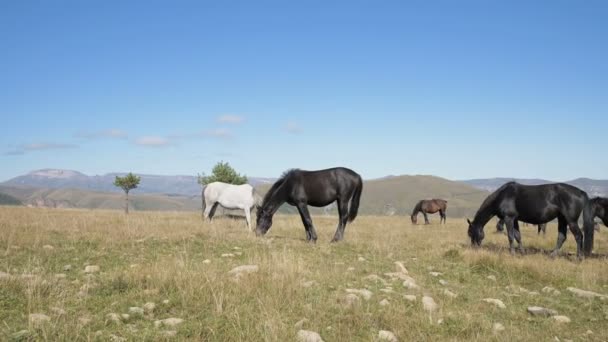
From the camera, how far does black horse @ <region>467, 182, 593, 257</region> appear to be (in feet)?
44.6

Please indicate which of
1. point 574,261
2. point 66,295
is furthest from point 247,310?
point 574,261

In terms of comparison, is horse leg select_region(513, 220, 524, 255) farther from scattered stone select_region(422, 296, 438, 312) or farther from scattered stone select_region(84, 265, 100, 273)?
scattered stone select_region(84, 265, 100, 273)

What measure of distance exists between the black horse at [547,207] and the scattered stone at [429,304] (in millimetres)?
8245

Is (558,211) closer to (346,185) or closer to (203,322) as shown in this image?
(346,185)

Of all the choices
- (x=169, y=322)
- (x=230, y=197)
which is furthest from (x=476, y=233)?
(x=169, y=322)

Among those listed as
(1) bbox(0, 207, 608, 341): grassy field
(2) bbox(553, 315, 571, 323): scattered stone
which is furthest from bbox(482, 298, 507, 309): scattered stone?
(2) bbox(553, 315, 571, 323): scattered stone

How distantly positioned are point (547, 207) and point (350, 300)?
1049 centimetres

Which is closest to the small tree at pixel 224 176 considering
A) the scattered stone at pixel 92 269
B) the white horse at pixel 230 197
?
the white horse at pixel 230 197

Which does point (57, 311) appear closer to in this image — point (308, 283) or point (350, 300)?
→ point (308, 283)

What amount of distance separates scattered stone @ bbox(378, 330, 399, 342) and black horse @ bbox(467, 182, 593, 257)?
10011 mm

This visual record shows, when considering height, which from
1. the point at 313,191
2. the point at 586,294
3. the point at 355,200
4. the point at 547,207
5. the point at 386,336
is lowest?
the point at 586,294

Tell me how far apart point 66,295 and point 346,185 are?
403 inches

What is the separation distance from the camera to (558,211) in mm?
13812

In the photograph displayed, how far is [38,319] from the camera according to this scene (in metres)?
4.95
